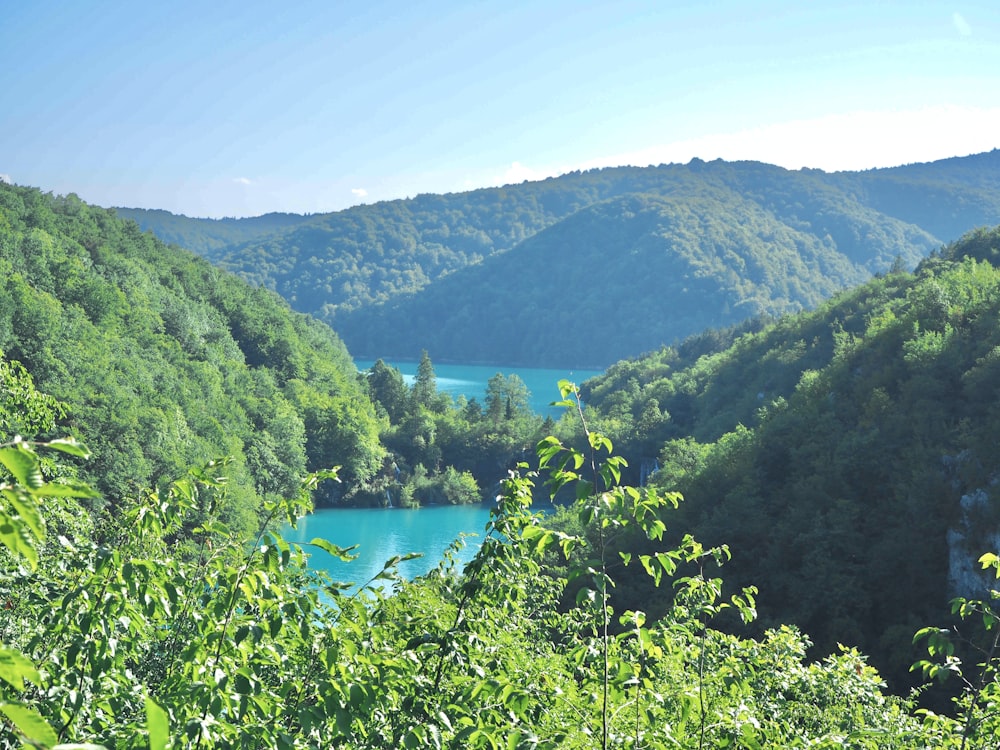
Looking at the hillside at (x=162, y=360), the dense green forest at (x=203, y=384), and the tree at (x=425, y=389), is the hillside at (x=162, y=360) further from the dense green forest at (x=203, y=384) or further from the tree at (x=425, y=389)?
the tree at (x=425, y=389)

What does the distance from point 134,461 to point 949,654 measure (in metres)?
42.2

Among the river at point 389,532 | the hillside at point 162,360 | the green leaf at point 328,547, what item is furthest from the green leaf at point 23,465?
the river at point 389,532

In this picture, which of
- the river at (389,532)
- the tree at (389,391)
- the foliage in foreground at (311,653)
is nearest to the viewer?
the foliage in foreground at (311,653)

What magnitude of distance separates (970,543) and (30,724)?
31.4m

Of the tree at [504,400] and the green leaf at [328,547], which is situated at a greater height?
the green leaf at [328,547]

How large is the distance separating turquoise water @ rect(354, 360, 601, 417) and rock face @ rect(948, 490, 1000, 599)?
76.4 metres

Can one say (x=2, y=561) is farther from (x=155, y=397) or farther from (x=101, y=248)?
(x=101, y=248)

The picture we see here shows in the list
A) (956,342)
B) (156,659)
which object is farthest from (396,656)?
(956,342)

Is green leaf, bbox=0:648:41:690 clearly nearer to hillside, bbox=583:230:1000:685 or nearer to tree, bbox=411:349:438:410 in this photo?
hillside, bbox=583:230:1000:685

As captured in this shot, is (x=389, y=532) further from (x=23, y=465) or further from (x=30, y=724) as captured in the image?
(x=30, y=724)

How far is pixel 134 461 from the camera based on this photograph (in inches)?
1657

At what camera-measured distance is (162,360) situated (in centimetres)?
5875

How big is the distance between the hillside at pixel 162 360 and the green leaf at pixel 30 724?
94.6 feet

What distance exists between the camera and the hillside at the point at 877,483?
95.4 feet
